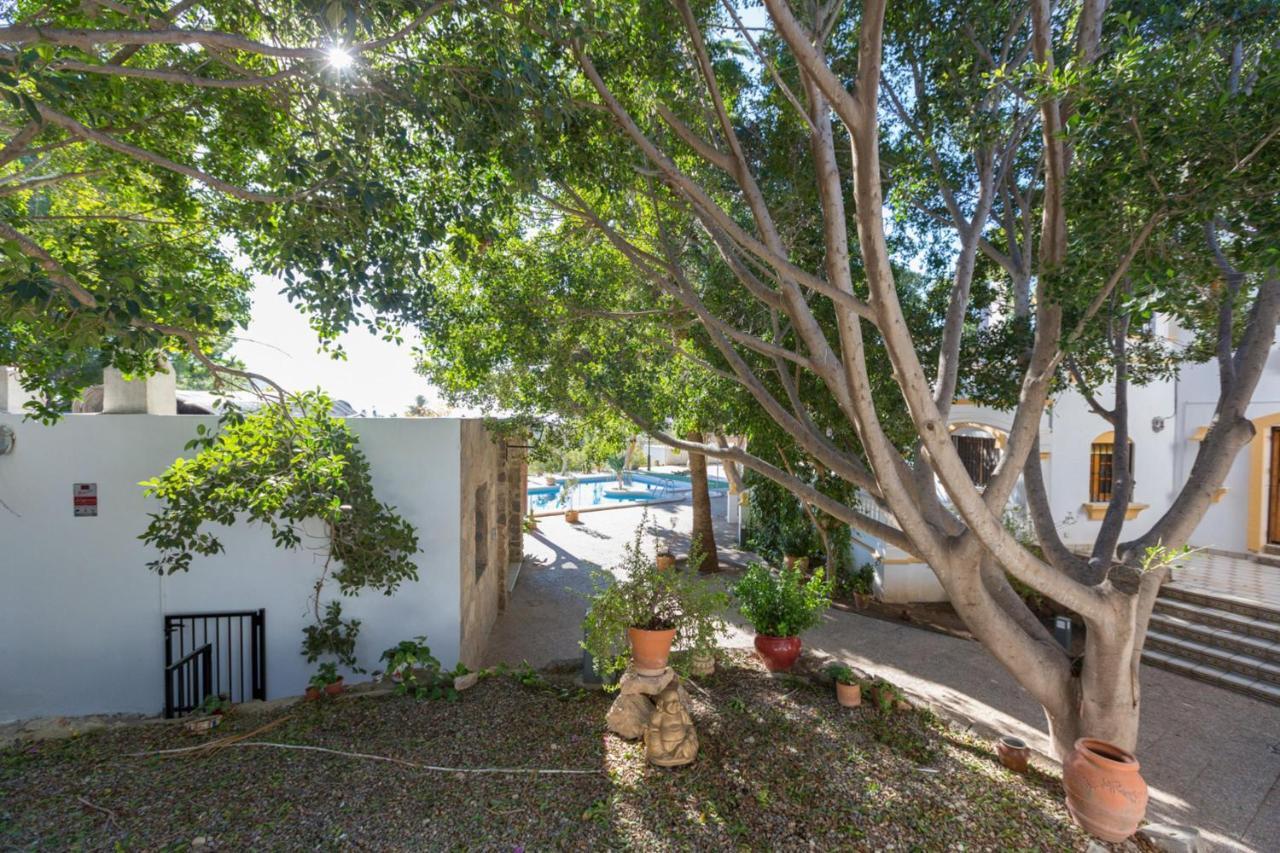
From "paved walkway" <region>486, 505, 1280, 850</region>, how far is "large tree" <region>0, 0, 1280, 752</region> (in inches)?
45.8

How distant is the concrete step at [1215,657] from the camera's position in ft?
21.7

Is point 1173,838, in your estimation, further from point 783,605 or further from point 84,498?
point 84,498

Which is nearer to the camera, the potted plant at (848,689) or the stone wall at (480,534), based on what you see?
the potted plant at (848,689)

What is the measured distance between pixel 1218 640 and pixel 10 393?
14.4 metres

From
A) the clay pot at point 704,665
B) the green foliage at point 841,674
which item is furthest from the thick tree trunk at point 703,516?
the green foliage at point 841,674

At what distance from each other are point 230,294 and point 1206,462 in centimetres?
847

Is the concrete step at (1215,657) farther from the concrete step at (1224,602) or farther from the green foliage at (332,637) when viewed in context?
the green foliage at (332,637)

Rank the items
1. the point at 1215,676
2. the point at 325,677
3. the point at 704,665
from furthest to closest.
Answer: the point at 1215,676, the point at 704,665, the point at 325,677

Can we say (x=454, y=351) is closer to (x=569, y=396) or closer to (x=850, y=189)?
(x=569, y=396)

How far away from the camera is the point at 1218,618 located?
7445 mm

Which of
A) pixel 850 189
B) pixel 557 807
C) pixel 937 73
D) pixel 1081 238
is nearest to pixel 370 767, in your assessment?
pixel 557 807

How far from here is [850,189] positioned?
6.38 meters

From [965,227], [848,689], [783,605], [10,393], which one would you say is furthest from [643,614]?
[10,393]

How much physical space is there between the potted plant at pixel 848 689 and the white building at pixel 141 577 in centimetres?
382
